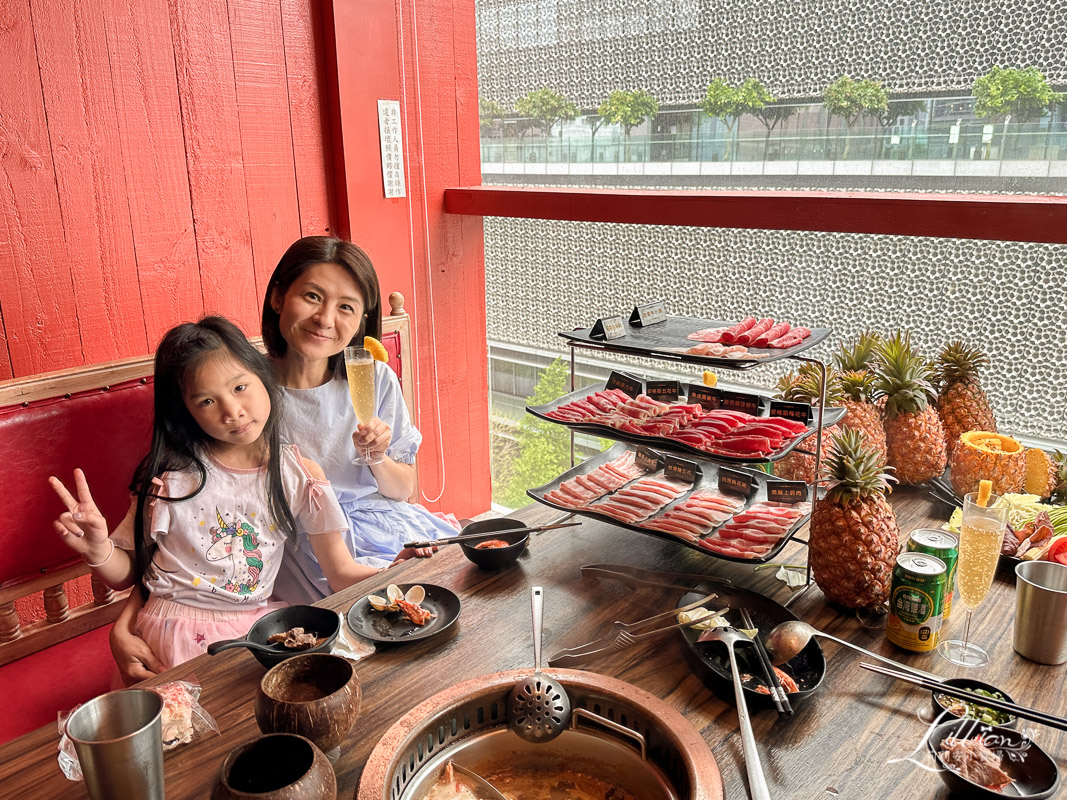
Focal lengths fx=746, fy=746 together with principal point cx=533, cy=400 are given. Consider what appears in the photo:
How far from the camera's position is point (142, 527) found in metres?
1.73

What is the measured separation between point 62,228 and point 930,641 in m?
2.34

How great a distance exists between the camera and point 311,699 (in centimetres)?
110

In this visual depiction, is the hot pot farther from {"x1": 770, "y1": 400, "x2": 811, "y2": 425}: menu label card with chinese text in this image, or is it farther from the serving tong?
{"x1": 770, "y1": 400, "x2": 811, "y2": 425}: menu label card with chinese text

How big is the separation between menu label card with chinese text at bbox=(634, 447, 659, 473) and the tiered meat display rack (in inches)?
2.9

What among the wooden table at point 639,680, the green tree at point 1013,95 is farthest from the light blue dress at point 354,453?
the green tree at point 1013,95

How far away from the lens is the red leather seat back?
5.74 ft

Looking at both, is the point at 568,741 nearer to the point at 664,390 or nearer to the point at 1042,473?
the point at 664,390

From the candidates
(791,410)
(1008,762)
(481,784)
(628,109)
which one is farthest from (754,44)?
(481,784)

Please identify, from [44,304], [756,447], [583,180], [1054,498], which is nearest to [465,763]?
[756,447]

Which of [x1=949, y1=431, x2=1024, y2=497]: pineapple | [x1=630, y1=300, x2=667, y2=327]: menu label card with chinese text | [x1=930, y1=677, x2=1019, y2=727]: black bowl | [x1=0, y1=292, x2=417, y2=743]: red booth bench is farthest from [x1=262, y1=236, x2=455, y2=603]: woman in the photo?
[x1=949, y1=431, x2=1024, y2=497]: pineapple

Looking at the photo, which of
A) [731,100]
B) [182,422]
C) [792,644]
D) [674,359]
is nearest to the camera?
[792,644]

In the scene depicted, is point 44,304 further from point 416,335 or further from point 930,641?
point 930,641

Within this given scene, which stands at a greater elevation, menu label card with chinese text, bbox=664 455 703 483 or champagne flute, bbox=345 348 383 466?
champagne flute, bbox=345 348 383 466

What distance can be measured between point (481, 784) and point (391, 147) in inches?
96.0
